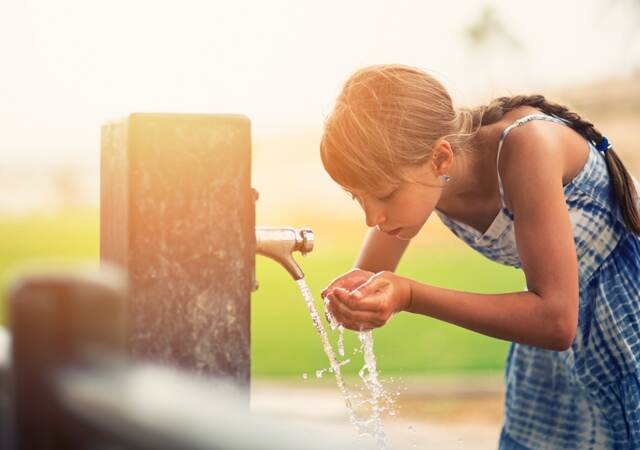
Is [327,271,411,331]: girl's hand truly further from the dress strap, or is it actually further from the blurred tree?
the blurred tree

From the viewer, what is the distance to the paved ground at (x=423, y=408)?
17.4 feet

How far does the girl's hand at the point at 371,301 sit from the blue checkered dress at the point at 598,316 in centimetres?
46

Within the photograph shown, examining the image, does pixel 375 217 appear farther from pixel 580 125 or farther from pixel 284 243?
pixel 580 125

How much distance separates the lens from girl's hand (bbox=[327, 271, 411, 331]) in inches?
80.0

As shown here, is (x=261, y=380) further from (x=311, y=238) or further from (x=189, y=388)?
(x=189, y=388)

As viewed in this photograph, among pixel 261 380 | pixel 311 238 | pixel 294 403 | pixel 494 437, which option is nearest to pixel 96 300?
pixel 311 238

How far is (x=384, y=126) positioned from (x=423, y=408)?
168 inches

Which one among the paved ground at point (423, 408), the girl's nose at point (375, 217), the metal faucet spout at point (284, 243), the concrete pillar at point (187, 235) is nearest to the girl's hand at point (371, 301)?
the metal faucet spout at point (284, 243)

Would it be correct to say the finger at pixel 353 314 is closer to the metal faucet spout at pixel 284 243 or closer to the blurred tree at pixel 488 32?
the metal faucet spout at pixel 284 243

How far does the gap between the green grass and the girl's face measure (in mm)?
1099

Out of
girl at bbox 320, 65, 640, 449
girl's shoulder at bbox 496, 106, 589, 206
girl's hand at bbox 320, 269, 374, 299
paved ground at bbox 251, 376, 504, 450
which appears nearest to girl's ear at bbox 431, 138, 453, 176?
girl at bbox 320, 65, 640, 449

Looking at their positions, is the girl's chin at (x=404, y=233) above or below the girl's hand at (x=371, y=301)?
above

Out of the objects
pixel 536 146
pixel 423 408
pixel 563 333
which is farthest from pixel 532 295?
pixel 423 408

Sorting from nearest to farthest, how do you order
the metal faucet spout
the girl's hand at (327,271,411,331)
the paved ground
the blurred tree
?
the metal faucet spout < the girl's hand at (327,271,411,331) < the paved ground < the blurred tree
